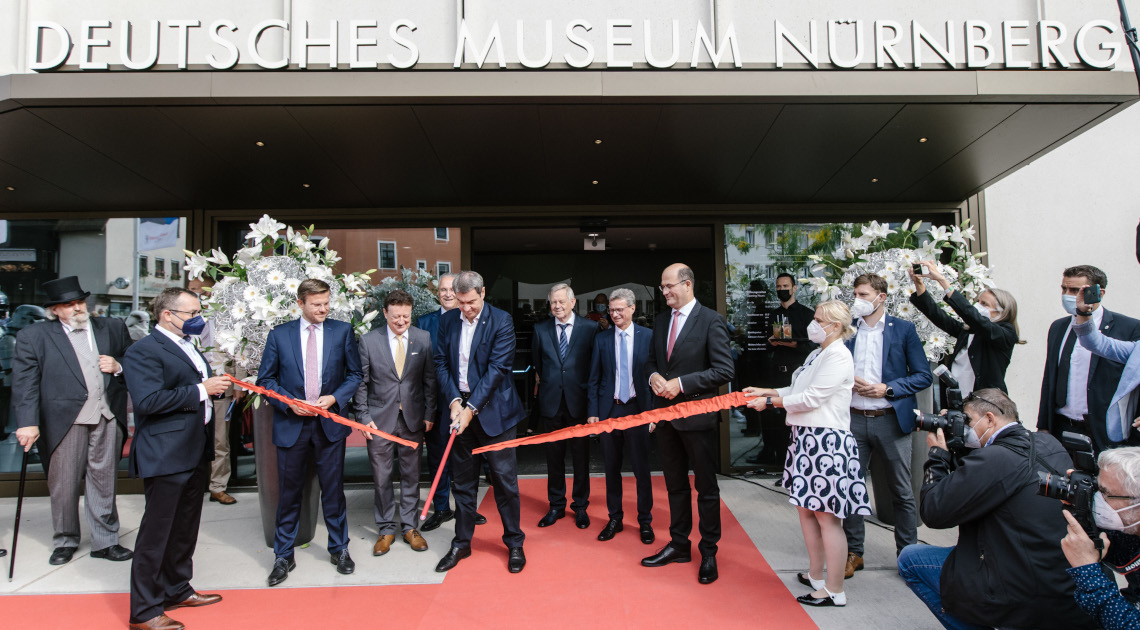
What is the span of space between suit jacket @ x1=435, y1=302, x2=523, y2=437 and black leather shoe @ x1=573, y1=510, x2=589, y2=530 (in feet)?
3.85

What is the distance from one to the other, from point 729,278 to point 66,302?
18.7ft

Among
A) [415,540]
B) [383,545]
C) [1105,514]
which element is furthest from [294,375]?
[1105,514]

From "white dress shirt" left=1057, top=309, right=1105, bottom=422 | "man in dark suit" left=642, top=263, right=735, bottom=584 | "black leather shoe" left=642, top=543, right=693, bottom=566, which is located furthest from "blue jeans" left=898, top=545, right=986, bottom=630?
"white dress shirt" left=1057, top=309, right=1105, bottom=422

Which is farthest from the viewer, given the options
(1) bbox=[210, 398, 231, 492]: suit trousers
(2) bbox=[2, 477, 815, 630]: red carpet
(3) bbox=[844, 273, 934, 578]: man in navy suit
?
(1) bbox=[210, 398, 231, 492]: suit trousers

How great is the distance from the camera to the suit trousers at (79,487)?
169 inches

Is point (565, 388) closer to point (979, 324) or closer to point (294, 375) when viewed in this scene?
point (294, 375)

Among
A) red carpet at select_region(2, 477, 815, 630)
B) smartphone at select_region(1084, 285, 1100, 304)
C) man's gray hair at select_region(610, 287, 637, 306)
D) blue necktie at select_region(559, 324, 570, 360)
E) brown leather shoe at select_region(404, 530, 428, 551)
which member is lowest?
red carpet at select_region(2, 477, 815, 630)

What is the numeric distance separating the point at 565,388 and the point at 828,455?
87.6 inches

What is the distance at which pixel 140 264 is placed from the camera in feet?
20.3

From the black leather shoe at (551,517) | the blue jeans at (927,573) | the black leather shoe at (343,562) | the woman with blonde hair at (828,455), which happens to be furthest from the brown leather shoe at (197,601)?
the blue jeans at (927,573)

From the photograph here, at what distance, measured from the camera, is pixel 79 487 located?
4.39 metres

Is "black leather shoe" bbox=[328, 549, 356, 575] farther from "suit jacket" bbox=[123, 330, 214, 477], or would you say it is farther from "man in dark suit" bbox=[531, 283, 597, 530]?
"man in dark suit" bbox=[531, 283, 597, 530]

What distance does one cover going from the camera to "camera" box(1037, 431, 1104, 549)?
1874mm

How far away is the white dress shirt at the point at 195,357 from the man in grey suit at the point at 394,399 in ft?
3.32
